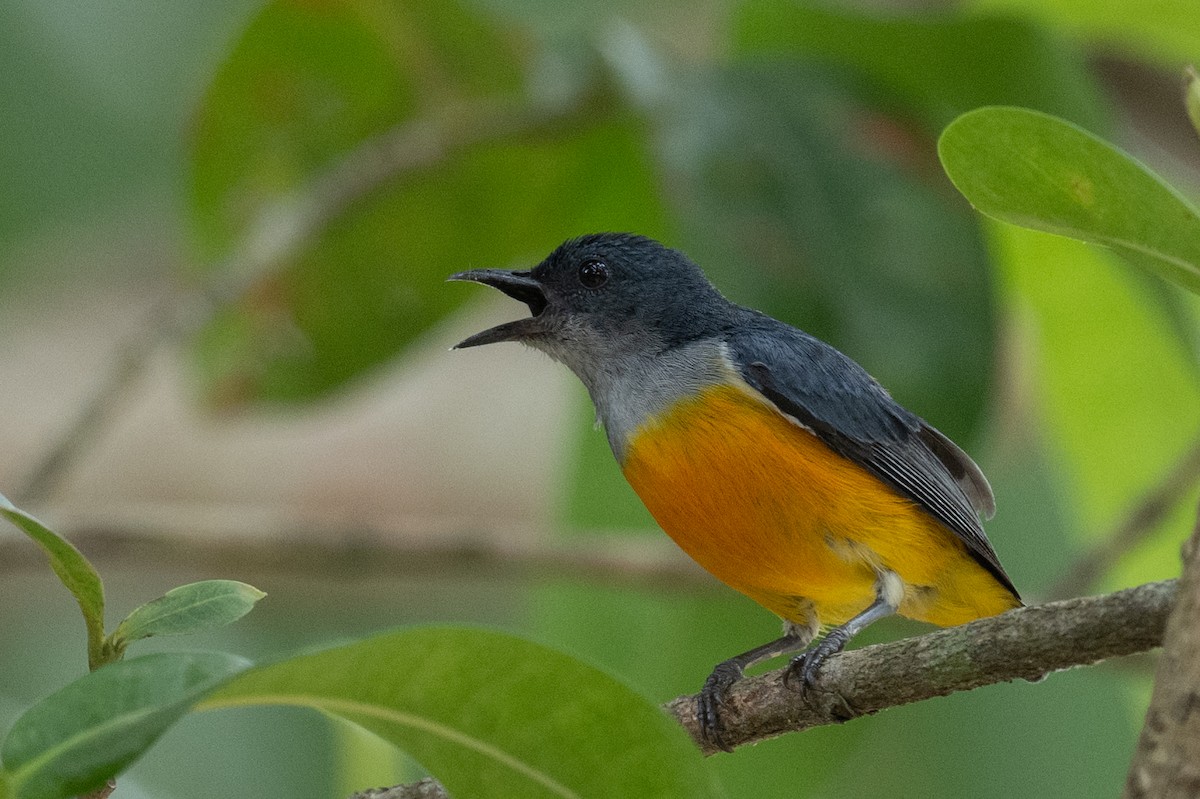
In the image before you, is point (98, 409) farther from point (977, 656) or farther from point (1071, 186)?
point (1071, 186)

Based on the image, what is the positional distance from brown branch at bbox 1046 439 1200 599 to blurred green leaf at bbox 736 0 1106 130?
800mm

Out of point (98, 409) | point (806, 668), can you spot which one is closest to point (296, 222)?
point (98, 409)

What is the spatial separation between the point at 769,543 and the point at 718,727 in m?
0.45

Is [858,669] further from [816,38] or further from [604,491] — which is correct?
[816,38]

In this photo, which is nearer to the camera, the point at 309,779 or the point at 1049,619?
the point at 1049,619

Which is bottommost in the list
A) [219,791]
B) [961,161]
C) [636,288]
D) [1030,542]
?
[219,791]

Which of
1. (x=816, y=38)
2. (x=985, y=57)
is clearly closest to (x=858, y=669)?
(x=985, y=57)

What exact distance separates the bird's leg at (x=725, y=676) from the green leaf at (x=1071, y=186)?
765 millimetres

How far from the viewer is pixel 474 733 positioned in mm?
1193

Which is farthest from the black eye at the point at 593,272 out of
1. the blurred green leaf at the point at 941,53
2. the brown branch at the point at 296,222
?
the blurred green leaf at the point at 941,53

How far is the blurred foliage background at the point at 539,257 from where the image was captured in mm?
3299

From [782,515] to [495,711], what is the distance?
40.8 inches

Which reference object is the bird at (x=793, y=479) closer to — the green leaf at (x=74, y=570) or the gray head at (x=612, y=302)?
the gray head at (x=612, y=302)

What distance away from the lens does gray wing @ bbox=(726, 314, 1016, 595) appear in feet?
7.39
